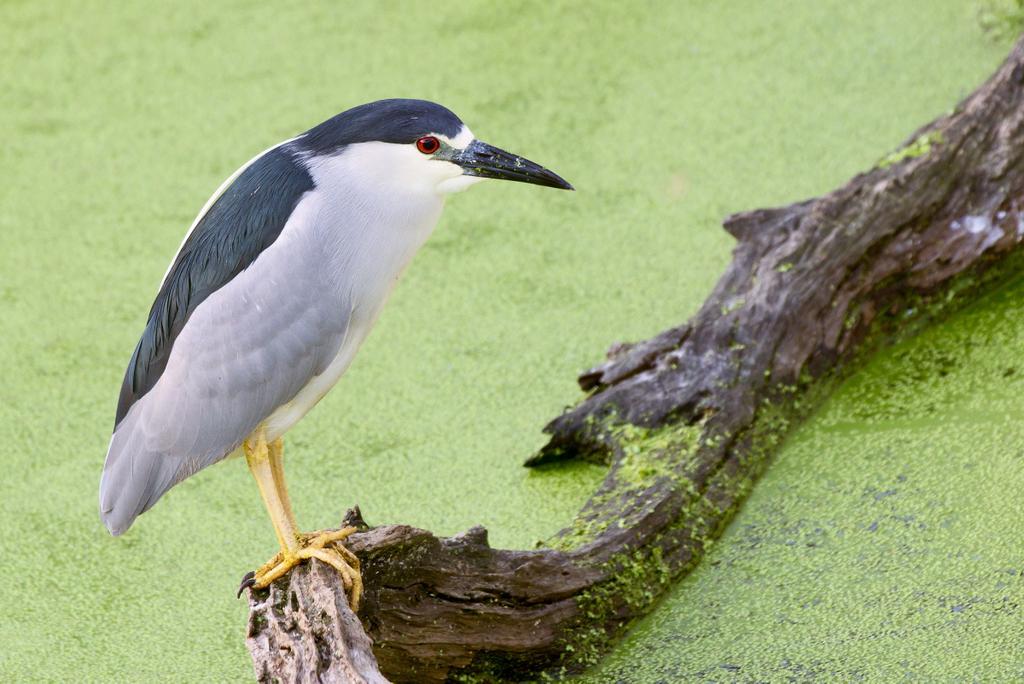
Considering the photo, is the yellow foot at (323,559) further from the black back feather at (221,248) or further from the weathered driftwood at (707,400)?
the black back feather at (221,248)

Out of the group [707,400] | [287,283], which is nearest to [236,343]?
[287,283]

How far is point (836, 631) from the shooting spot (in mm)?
1958

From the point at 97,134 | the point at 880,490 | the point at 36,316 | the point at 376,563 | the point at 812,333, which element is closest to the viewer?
the point at 376,563

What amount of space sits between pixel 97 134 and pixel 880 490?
232 cm

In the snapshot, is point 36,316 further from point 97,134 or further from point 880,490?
point 880,490

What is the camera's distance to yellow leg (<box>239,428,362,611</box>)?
5.84ft

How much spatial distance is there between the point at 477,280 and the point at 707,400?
793mm

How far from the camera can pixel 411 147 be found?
6.10 ft

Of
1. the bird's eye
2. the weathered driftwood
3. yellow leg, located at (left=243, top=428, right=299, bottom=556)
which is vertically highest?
the bird's eye

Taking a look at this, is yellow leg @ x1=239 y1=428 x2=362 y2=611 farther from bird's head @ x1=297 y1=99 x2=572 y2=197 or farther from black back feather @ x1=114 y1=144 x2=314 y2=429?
bird's head @ x1=297 y1=99 x2=572 y2=197

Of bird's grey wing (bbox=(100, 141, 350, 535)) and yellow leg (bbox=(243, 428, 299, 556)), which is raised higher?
bird's grey wing (bbox=(100, 141, 350, 535))

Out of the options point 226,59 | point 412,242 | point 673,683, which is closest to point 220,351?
point 412,242

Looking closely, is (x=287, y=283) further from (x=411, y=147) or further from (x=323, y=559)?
(x=323, y=559)

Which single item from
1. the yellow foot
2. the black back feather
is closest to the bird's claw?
the yellow foot
